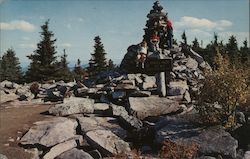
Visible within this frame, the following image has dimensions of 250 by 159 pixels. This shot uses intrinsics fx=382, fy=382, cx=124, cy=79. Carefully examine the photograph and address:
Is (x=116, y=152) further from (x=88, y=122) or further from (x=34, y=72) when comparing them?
(x=34, y=72)

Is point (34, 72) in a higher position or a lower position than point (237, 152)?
higher

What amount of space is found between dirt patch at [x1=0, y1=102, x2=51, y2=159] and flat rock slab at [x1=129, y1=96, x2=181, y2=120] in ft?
12.0

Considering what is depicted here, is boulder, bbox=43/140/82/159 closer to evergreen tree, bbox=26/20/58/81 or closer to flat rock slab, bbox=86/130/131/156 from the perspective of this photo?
flat rock slab, bbox=86/130/131/156

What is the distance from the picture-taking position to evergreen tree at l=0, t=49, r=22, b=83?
164ft

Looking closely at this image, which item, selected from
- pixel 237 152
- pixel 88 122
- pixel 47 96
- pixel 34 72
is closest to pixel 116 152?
pixel 88 122

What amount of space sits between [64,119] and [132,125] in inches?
103

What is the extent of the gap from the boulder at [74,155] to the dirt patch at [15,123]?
3.37 feet

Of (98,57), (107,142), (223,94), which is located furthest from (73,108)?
(98,57)

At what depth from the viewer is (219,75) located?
1362cm

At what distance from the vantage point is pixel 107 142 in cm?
1234

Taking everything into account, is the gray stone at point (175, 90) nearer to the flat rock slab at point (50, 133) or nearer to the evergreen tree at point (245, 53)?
the flat rock slab at point (50, 133)

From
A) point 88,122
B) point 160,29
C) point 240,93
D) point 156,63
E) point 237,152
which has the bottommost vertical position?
point 237,152

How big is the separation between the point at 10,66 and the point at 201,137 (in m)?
49.6

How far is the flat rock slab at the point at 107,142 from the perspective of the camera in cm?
1205
